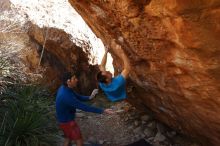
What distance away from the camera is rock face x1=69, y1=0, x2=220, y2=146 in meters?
4.45

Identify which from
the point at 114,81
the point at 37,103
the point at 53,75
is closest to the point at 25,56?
the point at 53,75

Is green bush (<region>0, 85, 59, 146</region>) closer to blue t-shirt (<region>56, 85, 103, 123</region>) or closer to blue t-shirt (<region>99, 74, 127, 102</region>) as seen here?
blue t-shirt (<region>56, 85, 103, 123</region>)

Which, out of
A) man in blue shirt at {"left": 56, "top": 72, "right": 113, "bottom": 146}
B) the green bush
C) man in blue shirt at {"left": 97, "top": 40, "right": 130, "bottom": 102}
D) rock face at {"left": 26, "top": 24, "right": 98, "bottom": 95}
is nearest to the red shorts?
man in blue shirt at {"left": 56, "top": 72, "right": 113, "bottom": 146}

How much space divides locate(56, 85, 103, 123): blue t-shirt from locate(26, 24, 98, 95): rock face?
3926 mm

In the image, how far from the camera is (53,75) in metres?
11.0

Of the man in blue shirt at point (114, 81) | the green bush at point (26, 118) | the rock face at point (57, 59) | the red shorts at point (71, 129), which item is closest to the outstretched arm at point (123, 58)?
the man in blue shirt at point (114, 81)

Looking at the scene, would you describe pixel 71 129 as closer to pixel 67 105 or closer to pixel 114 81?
pixel 67 105

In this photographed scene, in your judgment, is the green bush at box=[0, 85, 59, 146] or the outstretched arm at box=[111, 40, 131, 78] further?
the green bush at box=[0, 85, 59, 146]

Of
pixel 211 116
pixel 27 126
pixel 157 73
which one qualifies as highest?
pixel 157 73

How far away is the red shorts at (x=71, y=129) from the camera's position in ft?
22.4

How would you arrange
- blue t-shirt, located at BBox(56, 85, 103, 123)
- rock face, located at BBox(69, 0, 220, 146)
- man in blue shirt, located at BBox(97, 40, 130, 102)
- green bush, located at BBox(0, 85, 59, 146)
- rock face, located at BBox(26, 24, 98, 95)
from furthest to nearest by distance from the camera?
rock face, located at BBox(26, 24, 98, 95) → green bush, located at BBox(0, 85, 59, 146) → blue t-shirt, located at BBox(56, 85, 103, 123) → man in blue shirt, located at BBox(97, 40, 130, 102) → rock face, located at BBox(69, 0, 220, 146)

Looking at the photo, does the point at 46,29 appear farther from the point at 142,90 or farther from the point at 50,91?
the point at 142,90

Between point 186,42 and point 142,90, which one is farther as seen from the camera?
point 142,90

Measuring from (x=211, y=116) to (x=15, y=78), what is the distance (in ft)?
15.8
